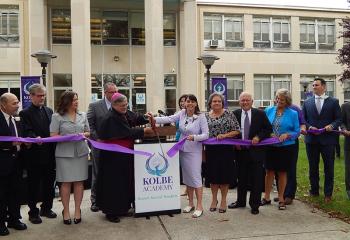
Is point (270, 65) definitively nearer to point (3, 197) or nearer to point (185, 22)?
point (185, 22)

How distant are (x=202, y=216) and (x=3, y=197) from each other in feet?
9.76

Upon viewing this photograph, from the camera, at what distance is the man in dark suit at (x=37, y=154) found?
251 inches

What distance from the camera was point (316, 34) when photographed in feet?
114

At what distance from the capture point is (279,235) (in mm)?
5898

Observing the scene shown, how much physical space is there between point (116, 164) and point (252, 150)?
222 cm

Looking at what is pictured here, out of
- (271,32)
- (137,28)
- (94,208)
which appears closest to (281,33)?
(271,32)

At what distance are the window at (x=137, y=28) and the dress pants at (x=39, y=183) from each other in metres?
22.5

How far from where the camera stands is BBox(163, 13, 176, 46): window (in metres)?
28.4

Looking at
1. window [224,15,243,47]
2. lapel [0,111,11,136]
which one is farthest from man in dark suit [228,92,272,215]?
window [224,15,243,47]

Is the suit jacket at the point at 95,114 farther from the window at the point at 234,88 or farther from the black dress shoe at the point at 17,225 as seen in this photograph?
the window at the point at 234,88

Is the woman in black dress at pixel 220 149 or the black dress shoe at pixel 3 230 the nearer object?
the black dress shoe at pixel 3 230

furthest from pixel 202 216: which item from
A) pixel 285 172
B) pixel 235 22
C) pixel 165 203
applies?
pixel 235 22

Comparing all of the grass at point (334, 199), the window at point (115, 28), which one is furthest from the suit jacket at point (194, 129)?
the window at point (115, 28)

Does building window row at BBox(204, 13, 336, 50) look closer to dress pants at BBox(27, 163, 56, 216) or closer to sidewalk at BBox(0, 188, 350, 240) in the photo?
sidewalk at BBox(0, 188, 350, 240)
